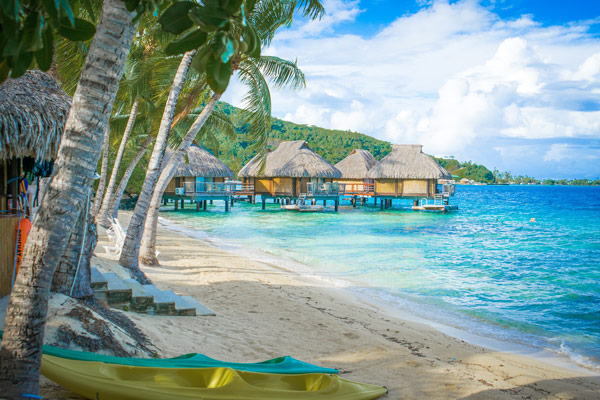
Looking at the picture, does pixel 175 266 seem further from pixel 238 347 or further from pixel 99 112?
pixel 99 112

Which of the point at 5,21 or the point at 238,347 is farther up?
the point at 5,21

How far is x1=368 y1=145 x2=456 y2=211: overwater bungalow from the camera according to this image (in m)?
36.2

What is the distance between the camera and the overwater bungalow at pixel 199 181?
30641mm

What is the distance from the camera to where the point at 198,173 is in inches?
1276

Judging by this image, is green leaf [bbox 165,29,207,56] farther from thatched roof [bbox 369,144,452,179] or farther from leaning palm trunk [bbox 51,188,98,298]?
thatched roof [bbox 369,144,452,179]

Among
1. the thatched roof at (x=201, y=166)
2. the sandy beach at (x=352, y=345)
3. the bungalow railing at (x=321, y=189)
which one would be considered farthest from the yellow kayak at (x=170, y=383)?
the bungalow railing at (x=321, y=189)

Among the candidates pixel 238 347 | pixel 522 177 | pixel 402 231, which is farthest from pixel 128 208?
pixel 522 177

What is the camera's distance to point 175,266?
10109mm

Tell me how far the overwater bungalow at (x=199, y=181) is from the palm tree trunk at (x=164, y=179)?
20.8 metres

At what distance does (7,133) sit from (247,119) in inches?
222

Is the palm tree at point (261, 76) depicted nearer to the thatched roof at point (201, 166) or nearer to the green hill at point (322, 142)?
the thatched roof at point (201, 166)

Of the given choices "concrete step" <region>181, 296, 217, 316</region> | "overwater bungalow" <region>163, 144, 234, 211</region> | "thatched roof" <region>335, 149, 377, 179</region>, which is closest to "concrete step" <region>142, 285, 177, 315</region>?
"concrete step" <region>181, 296, 217, 316</region>

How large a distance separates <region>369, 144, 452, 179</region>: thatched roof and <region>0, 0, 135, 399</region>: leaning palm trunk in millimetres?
35154

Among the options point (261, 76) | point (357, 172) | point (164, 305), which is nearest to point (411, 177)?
point (357, 172)
